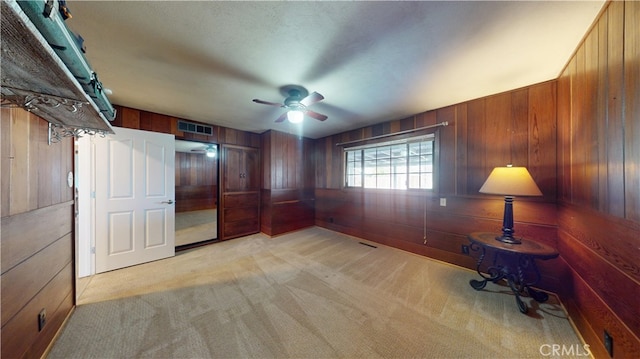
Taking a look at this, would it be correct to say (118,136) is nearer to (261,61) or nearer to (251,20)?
(261,61)

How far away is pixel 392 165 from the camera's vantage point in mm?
3672

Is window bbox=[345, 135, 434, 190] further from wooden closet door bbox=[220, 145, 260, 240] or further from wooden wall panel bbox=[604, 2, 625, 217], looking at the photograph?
wooden closet door bbox=[220, 145, 260, 240]

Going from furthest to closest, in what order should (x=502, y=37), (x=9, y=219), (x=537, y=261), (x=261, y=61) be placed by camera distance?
(x=537, y=261)
(x=261, y=61)
(x=502, y=37)
(x=9, y=219)

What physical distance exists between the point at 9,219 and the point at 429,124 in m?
4.18

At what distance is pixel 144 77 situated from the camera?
2051mm

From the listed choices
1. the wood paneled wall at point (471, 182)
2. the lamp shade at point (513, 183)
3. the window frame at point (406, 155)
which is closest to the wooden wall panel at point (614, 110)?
the lamp shade at point (513, 183)

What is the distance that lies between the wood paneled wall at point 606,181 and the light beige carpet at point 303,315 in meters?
0.48

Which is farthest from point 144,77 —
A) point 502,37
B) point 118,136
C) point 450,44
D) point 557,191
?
point 557,191

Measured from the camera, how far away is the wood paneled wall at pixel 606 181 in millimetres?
1030

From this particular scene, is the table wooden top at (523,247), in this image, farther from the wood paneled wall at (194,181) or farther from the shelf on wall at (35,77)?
the wood paneled wall at (194,181)

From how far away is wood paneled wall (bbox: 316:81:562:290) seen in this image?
2.21m

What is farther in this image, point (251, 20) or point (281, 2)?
point (251, 20)

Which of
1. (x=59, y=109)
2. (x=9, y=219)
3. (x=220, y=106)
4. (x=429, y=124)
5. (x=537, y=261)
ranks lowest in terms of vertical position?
(x=537, y=261)

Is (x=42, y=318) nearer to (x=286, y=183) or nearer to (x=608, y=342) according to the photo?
(x=286, y=183)
